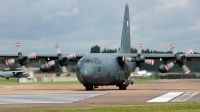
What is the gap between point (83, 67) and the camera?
151 feet

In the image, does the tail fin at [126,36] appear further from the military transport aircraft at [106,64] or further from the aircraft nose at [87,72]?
Result: the aircraft nose at [87,72]

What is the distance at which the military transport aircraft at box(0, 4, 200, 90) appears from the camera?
4644 cm

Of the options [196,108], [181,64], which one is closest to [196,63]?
[181,64]

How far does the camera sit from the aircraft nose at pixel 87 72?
150ft

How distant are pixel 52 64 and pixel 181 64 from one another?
1316 centimetres

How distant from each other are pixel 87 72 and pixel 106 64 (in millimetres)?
2993

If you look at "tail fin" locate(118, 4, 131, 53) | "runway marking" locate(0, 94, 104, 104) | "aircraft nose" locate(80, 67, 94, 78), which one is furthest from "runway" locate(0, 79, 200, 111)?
"tail fin" locate(118, 4, 131, 53)

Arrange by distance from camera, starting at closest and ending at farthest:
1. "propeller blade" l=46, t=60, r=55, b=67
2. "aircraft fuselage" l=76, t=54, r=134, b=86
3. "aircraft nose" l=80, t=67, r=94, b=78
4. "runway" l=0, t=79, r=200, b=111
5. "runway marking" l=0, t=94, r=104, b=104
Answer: "runway" l=0, t=79, r=200, b=111 < "runway marking" l=0, t=94, r=104, b=104 < "aircraft nose" l=80, t=67, r=94, b=78 < "aircraft fuselage" l=76, t=54, r=134, b=86 < "propeller blade" l=46, t=60, r=55, b=67

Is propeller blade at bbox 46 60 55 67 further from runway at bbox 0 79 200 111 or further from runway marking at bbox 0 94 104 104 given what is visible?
runway marking at bbox 0 94 104 104

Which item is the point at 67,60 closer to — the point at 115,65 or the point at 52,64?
the point at 52,64

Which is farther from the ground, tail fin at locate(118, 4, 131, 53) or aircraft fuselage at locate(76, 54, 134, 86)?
tail fin at locate(118, 4, 131, 53)

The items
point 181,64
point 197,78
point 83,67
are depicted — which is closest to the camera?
point 83,67

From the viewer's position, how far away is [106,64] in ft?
157

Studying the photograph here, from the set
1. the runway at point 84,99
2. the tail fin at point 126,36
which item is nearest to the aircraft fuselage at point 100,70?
the tail fin at point 126,36
